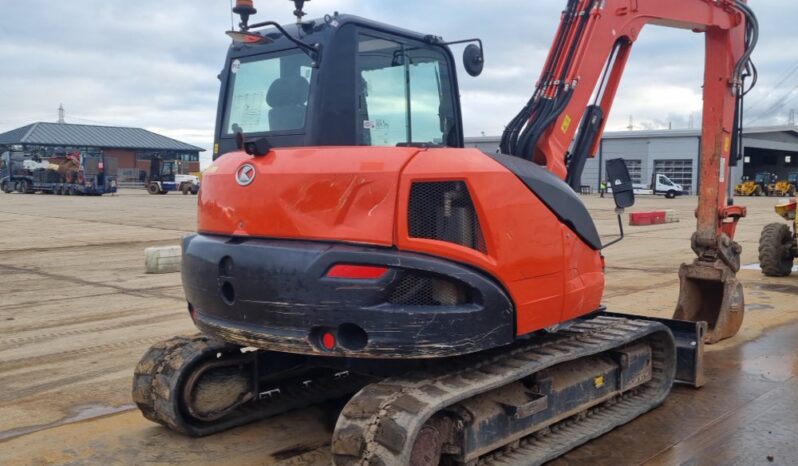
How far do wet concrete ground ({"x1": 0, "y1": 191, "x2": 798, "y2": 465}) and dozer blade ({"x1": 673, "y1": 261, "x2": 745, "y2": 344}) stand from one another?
258mm

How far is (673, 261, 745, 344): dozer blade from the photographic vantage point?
7418 millimetres

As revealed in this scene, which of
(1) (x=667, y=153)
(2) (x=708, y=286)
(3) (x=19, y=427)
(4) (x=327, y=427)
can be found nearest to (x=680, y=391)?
(2) (x=708, y=286)

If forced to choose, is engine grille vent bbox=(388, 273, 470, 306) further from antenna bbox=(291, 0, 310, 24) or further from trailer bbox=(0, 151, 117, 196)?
trailer bbox=(0, 151, 117, 196)

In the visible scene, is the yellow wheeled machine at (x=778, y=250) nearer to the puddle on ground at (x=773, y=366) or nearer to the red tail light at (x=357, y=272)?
the puddle on ground at (x=773, y=366)

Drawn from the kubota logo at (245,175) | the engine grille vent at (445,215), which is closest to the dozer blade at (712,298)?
the engine grille vent at (445,215)

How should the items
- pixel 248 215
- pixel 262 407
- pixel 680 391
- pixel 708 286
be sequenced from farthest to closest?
1. pixel 708 286
2. pixel 680 391
3. pixel 262 407
4. pixel 248 215

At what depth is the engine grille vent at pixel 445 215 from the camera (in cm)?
410

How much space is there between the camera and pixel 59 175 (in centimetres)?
4806

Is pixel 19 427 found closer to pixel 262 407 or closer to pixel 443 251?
pixel 262 407

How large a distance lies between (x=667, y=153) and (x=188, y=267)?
64760 millimetres

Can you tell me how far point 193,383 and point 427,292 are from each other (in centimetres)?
Answer: 188

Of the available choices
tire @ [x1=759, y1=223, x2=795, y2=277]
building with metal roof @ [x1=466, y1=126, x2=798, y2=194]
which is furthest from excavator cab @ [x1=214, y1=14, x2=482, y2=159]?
building with metal roof @ [x1=466, y1=126, x2=798, y2=194]

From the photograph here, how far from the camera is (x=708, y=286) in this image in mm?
7719

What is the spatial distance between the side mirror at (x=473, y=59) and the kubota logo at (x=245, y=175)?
1516 millimetres
